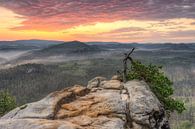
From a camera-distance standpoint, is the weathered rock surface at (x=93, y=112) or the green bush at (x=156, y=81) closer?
the weathered rock surface at (x=93, y=112)

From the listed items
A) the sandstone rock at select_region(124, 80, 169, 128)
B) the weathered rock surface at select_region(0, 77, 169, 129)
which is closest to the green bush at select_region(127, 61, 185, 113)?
the weathered rock surface at select_region(0, 77, 169, 129)

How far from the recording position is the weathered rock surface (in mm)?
38375

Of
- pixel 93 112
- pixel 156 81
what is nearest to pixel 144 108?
pixel 93 112

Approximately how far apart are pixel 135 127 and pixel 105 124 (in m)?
4.87

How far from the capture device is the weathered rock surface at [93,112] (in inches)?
1511

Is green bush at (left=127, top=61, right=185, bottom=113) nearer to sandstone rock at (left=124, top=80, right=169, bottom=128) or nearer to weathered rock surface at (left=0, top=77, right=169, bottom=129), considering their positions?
weathered rock surface at (left=0, top=77, right=169, bottom=129)

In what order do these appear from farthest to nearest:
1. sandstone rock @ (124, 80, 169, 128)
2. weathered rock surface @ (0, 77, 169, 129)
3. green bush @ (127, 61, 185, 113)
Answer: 1. green bush @ (127, 61, 185, 113)
2. sandstone rock @ (124, 80, 169, 128)
3. weathered rock surface @ (0, 77, 169, 129)

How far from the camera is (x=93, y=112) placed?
41.9m

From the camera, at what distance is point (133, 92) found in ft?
158

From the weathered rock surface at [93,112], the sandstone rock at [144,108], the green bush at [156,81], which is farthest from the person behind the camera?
the green bush at [156,81]

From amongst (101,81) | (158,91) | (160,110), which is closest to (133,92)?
(160,110)

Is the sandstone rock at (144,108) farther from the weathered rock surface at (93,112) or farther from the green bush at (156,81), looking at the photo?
the green bush at (156,81)

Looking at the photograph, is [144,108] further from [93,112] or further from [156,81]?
[156,81]

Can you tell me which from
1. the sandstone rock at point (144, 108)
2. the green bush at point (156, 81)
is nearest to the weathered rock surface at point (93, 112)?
the sandstone rock at point (144, 108)
